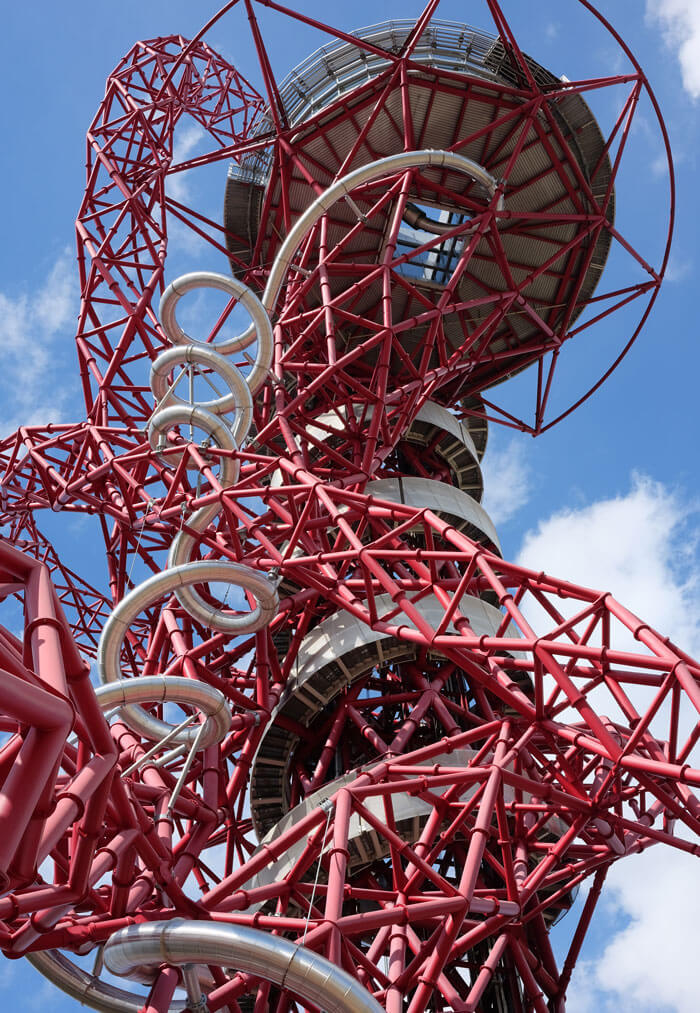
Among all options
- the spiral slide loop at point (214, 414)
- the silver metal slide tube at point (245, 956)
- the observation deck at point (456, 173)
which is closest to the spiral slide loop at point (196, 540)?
the spiral slide loop at point (214, 414)

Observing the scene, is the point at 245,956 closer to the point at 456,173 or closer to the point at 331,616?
the point at 331,616

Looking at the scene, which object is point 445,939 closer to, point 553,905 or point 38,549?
point 553,905

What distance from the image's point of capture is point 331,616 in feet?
92.4

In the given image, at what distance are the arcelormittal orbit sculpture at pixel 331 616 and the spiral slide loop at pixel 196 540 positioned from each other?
0.07m

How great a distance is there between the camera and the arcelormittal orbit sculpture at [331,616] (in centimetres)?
1504

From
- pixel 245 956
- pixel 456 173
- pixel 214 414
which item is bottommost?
pixel 245 956

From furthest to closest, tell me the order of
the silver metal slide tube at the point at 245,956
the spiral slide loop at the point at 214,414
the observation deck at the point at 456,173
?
the observation deck at the point at 456,173 < the spiral slide loop at the point at 214,414 < the silver metal slide tube at the point at 245,956

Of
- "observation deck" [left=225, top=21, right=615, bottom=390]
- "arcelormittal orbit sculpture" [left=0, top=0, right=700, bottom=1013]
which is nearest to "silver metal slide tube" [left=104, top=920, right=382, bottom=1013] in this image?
"arcelormittal orbit sculpture" [left=0, top=0, right=700, bottom=1013]

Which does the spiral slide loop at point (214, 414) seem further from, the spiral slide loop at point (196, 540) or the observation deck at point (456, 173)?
the observation deck at point (456, 173)

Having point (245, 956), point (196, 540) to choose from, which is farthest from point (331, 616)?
point (245, 956)

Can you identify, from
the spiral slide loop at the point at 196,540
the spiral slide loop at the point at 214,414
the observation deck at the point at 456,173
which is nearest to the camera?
the spiral slide loop at the point at 196,540

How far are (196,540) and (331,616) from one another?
14.9 feet

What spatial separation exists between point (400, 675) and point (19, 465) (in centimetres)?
1317

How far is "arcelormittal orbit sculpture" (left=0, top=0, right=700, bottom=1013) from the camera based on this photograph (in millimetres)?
15039
